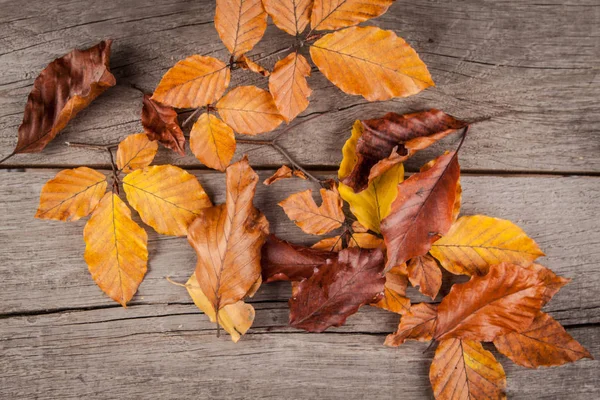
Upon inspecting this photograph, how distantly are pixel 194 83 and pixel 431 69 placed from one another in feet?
1.56

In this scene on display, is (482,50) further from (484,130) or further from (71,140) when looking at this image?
(71,140)

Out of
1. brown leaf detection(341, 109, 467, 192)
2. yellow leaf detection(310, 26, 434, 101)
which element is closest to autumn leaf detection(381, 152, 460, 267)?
brown leaf detection(341, 109, 467, 192)

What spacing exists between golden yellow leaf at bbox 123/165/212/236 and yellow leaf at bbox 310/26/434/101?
1.12ft

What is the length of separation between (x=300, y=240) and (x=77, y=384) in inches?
21.3

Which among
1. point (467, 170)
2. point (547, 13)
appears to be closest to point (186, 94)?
point (467, 170)

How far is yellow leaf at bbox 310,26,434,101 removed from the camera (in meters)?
0.92

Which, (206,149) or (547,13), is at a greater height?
(547,13)

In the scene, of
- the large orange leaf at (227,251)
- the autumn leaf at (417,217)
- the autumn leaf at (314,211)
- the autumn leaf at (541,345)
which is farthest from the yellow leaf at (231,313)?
the autumn leaf at (541,345)

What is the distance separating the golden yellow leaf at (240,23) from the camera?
3.01 ft

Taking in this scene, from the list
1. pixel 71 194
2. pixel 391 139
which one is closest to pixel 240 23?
pixel 391 139

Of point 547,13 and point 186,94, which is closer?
point 186,94

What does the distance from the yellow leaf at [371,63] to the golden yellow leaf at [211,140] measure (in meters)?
0.22

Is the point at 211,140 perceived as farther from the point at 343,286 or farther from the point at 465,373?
the point at 465,373

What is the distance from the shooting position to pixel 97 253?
973 mm
